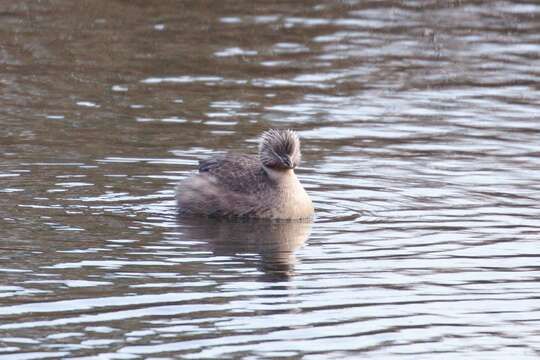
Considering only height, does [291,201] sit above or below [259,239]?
above

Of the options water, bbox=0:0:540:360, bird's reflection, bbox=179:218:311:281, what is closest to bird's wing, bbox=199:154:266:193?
bird's reflection, bbox=179:218:311:281

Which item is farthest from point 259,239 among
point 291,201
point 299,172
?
point 299,172

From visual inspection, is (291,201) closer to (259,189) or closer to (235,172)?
(259,189)

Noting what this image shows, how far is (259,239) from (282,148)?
1.25m

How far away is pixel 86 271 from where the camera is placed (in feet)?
38.4

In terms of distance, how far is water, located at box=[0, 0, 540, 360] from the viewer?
1034 cm

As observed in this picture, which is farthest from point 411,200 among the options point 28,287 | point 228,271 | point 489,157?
point 28,287

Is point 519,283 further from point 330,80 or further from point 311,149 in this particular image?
point 330,80

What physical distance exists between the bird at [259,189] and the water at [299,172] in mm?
268

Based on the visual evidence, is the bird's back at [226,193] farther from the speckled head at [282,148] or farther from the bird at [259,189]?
the speckled head at [282,148]

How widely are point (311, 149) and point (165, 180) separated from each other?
243 cm

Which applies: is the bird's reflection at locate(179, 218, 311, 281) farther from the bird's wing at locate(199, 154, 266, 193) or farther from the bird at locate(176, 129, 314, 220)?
the bird's wing at locate(199, 154, 266, 193)

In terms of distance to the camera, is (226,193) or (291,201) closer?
(291,201)

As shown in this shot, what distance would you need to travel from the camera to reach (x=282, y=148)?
46.8 ft
